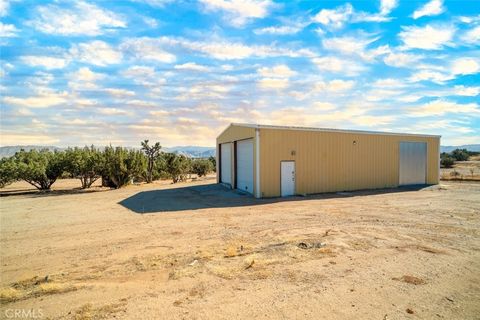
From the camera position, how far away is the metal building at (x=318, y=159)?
53.3 ft

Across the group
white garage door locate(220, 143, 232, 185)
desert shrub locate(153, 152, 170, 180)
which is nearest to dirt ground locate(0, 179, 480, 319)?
white garage door locate(220, 143, 232, 185)

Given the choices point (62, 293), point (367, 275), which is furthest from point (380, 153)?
point (62, 293)

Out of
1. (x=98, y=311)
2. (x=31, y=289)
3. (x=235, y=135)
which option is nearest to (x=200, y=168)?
(x=235, y=135)

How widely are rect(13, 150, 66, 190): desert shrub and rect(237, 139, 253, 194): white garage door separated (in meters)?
13.0

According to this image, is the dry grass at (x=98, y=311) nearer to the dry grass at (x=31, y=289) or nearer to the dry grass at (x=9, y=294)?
the dry grass at (x=31, y=289)

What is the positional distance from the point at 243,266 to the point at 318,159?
512 inches

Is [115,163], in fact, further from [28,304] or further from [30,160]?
[28,304]

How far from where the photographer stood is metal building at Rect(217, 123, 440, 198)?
639 inches

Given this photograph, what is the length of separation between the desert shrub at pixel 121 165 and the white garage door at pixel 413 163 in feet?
64.2

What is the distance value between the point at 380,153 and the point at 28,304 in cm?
2033

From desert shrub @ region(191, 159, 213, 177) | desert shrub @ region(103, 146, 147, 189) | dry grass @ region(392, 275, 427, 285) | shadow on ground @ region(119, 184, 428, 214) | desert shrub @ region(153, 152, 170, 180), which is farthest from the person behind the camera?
desert shrub @ region(191, 159, 213, 177)

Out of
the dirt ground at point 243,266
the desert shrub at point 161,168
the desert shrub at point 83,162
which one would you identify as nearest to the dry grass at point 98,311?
the dirt ground at point 243,266

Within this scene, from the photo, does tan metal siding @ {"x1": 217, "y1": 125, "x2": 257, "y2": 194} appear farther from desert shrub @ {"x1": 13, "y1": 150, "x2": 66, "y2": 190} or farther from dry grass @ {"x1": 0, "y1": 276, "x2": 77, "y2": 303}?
dry grass @ {"x1": 0, "y1": 276, "x2": 77, "y2": 303}

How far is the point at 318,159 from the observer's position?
17766 millimetres
